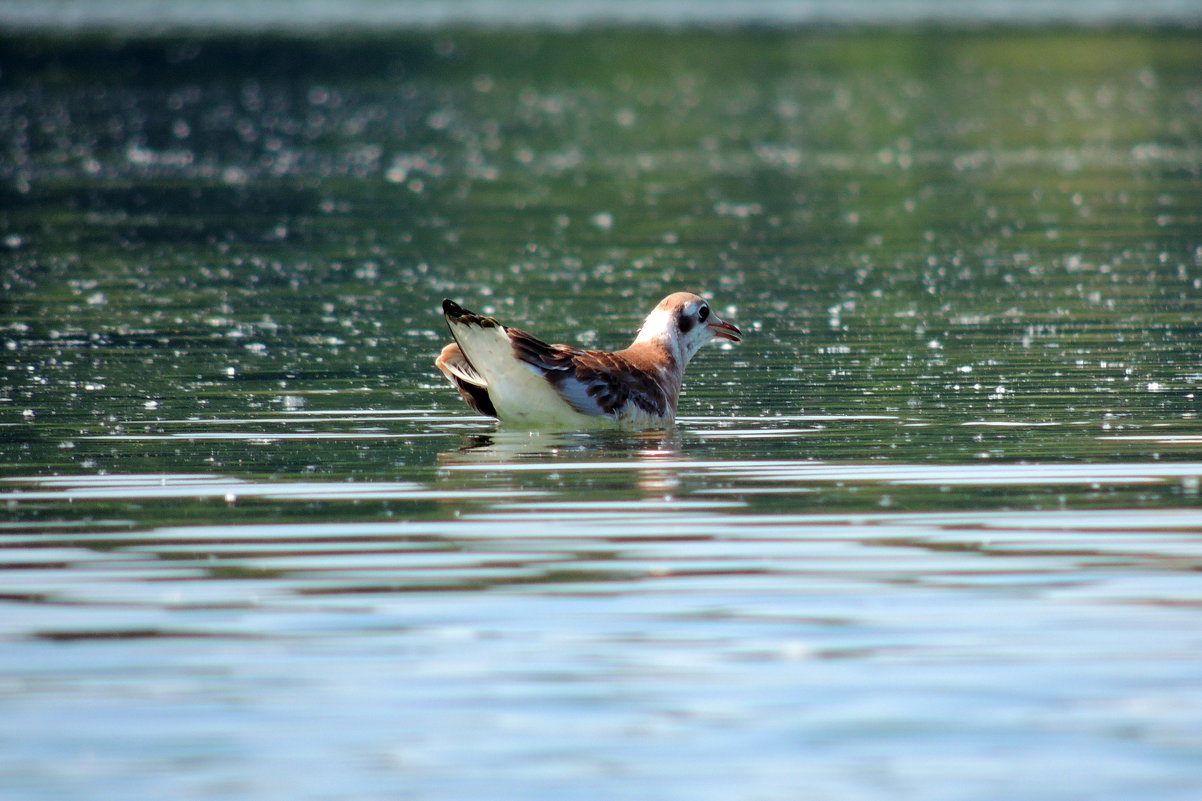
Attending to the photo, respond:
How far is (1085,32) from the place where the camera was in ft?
291

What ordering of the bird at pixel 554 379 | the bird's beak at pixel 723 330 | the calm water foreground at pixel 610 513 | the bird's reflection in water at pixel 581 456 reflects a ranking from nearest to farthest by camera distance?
the calm water foreground at pixel 610 513, the bird's reflection in water at pixel 581 456, the bird at pixel 554 379, the bird's beak at pixel 723 330

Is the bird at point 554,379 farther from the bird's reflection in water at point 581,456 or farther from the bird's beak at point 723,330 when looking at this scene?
the bird's beak at point 723,330

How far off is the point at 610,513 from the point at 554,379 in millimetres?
3142

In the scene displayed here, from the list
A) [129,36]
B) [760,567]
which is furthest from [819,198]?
[129,36]

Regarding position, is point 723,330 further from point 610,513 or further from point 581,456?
point 610,513

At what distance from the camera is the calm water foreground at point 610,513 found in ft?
27.1

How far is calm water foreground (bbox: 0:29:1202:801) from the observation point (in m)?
8.27

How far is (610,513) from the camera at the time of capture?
1234cm

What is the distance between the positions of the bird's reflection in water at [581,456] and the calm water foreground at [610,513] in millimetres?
69

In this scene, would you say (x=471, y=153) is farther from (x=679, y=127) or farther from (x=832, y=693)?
(x=832, y=693)

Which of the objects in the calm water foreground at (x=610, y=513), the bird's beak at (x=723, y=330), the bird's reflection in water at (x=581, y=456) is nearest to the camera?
the calm water foreground at (x=610, y=513)

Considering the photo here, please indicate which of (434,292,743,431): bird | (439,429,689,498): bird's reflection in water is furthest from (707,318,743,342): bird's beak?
(439,429,689,498): bird's reflection in water

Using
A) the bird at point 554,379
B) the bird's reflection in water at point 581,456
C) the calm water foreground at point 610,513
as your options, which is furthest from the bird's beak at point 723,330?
the bird's reflection in water at point 581,456

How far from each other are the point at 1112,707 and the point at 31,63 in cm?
7179
